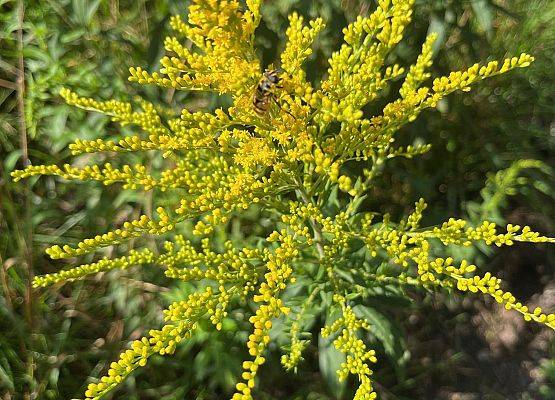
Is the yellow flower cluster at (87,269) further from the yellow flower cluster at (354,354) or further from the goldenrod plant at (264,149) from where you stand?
the yellow flower cluster at (354,354)

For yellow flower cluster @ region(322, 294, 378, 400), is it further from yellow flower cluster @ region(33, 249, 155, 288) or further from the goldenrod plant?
yellow flower cluster @ region(33, 249, 155, 288)

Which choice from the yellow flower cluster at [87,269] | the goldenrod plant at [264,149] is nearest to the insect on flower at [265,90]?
the goldenrod plant at [264,149]

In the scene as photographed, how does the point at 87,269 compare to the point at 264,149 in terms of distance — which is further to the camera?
the point at 87,269

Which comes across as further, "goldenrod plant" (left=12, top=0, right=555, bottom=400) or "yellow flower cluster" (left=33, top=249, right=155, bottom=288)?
"yellow flower cluster" (left=33, top=249, right=155, bottom=288)

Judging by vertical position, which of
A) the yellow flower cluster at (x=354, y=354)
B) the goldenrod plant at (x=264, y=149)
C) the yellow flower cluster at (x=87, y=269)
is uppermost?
the goldenrod plant at (x=264, y=149)

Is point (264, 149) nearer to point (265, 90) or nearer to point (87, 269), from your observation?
point (265, 90)

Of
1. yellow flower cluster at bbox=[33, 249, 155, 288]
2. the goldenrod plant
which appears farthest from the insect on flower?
yellow flower cluster at bbox=[33, 249, 155, 288]

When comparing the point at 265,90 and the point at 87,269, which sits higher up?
the point at 265,90

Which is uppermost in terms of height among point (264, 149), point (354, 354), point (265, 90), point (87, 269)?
point (265, 90)

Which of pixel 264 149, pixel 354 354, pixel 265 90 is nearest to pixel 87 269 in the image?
pixel 264 149
